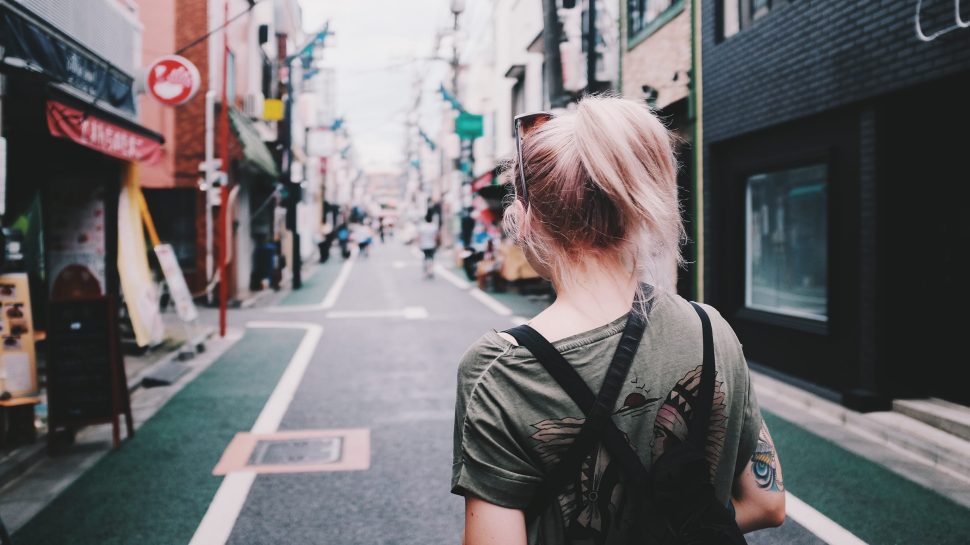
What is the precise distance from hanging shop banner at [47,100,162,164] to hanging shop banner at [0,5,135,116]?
0.35m

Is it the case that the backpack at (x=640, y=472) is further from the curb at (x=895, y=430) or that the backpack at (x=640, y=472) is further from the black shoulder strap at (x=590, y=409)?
the curb at (x=895, y=430)

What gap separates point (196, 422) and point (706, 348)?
634 cm

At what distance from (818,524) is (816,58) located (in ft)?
17.6

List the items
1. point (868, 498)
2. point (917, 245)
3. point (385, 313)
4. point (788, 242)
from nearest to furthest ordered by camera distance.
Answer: point (868, 498) < point (917, 245) < point (788, 242) < point (385, 313)

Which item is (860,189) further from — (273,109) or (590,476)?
(273,109)

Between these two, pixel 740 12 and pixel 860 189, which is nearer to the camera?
pixel 860 189

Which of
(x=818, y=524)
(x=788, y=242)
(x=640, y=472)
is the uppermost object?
(x=788, y=242)

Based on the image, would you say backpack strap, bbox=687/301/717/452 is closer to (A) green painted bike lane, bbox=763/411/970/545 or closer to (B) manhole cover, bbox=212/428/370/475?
(A) green painted bike lane, bbox=763/411/970/545

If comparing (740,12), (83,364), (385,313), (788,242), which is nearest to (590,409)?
(83,364)

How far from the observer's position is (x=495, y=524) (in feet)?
4.33

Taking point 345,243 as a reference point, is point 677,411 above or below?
below

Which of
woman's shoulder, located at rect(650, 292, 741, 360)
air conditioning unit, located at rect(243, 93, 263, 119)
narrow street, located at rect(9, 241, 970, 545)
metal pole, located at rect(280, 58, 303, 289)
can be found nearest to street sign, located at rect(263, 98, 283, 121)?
metal pole, located at rect(280, 58, 303, 289)

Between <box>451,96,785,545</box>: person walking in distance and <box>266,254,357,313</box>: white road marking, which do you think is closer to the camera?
<box>451,96,785,545</box>: person walking in distance

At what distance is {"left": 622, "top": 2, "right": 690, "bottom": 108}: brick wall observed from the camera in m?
11.6
